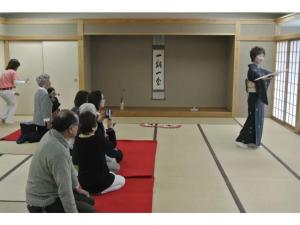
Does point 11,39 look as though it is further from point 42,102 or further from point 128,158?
point 128,158

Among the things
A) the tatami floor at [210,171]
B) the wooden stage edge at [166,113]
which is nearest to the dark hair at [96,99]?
the tatami floor at [210,171]

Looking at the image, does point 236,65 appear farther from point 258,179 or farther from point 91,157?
point 91,157

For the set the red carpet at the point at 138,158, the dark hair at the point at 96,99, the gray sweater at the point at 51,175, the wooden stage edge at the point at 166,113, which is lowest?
the red carpet at the point at 138,158

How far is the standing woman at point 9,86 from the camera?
675 cm

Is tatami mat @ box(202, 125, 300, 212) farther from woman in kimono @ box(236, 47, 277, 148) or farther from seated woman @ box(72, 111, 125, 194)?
seated woman @ box(72, 111, 125, 194)

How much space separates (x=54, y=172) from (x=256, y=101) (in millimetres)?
3775

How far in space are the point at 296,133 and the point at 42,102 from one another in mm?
4322

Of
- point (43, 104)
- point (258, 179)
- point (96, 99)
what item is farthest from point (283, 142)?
point (43, 104)

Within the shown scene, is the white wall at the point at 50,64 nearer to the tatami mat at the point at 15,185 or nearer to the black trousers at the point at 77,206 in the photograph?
the tatami mat at the point at 15,185

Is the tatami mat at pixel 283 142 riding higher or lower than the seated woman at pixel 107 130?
lower

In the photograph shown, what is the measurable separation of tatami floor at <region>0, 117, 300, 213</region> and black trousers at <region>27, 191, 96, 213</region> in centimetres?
64

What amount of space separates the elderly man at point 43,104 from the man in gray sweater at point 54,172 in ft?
10.4

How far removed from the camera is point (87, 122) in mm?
3000
